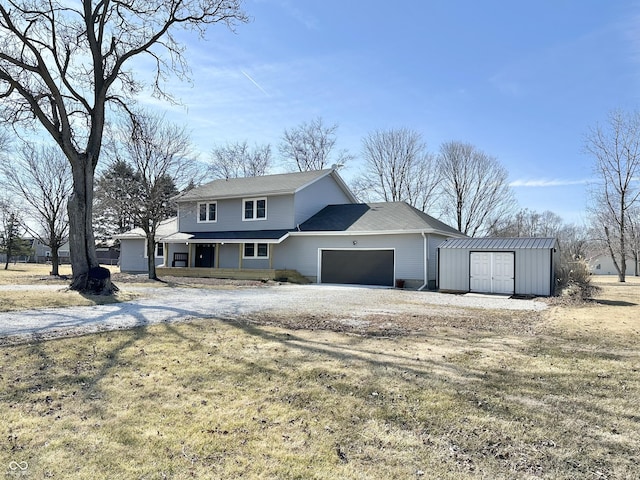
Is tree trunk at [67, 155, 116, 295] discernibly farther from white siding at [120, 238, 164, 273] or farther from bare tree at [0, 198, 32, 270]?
bare tree at [0, 198, 32, 270]

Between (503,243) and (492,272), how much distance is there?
4.09 ft

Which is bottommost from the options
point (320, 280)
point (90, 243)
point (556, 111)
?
point (320, 280)

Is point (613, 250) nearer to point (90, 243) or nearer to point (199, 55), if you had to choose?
point (199, 55)

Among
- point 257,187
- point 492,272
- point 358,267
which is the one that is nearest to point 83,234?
point 358,267

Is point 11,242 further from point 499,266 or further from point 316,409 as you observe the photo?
point 316,409

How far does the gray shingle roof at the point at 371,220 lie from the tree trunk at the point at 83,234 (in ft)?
37.8

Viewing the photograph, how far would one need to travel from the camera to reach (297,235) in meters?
23.3

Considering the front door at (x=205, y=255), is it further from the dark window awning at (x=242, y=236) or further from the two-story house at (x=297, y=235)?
the dark window awning at (x=242, y=236)

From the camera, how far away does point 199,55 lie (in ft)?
53.0

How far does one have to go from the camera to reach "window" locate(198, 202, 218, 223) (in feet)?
87.6

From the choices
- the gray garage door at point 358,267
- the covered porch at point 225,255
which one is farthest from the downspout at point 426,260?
the covered porch at point 225,255

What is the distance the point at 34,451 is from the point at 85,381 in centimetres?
156

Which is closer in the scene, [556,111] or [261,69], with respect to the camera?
[261,69]

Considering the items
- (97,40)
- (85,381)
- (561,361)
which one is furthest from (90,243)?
(561,361)
